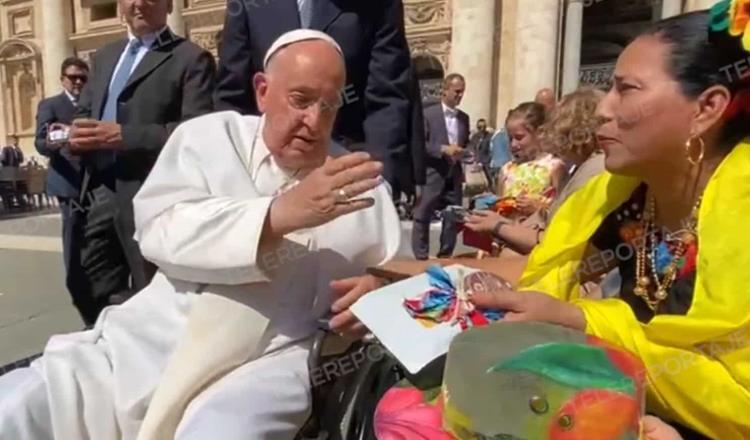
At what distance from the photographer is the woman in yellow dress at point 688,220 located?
4.27ft

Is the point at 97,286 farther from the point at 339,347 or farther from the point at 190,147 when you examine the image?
the point at 339,347

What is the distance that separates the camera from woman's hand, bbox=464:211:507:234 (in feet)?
9.52

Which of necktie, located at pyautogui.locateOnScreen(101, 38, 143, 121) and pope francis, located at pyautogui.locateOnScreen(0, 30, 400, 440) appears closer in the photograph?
pope francis, located at pyautogui.locateOnScreen(0, 30, 400, 440)

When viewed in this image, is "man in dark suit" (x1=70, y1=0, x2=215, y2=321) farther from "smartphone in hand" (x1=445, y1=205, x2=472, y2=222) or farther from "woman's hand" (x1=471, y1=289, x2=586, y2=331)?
"woman's hand" (x1=471, y1=289, x2=586, y2=331)

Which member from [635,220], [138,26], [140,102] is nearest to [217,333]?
[635,220]

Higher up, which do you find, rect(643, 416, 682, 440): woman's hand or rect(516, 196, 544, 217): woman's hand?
rect(643, 416, 682, 440): woman's hand

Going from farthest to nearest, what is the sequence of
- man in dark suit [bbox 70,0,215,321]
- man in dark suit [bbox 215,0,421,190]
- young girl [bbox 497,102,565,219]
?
young girl [bbox 497,102,565,219] → man in dark suit [bbox 70,0,215,321] → man in dark suit [bbox 215,0,421,190]

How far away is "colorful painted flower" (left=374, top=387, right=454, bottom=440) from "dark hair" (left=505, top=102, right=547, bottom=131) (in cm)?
311

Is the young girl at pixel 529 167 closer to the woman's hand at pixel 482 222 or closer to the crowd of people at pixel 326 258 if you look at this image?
the woman's hand at pixel 482 222

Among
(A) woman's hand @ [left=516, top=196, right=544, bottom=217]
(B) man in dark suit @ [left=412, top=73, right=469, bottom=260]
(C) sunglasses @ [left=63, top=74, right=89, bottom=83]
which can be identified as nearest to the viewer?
(A) woman's hand @ [left=516, top=196, right=544, bottom=217]

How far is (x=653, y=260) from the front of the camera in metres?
1.57

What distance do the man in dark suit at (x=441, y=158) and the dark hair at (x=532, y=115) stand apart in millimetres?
A: 2232

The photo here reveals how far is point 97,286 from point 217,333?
6.31ft

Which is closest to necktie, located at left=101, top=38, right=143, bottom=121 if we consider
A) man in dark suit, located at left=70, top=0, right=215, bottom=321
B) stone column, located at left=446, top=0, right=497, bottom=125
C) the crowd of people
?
man in dark suit, located at left=70, top=0, right=215, bottom=321
